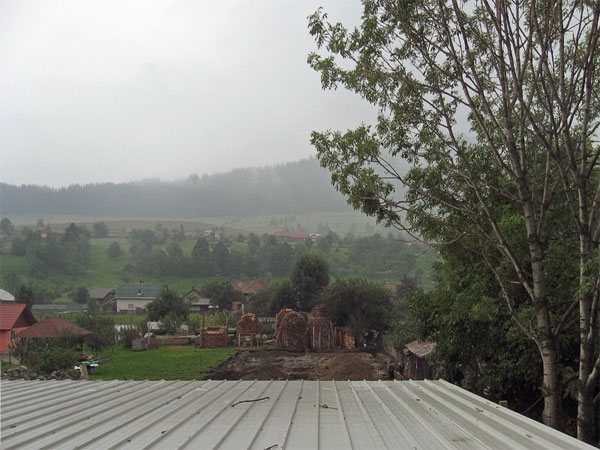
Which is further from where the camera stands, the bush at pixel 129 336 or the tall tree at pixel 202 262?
the tall tree at pixel 202 262

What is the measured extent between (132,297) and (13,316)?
44.9 metres

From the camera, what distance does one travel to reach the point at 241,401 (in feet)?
19.4

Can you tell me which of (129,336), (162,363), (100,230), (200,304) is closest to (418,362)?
(162,363)

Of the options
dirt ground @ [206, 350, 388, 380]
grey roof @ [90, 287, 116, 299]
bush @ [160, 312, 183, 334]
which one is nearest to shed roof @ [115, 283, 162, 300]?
grey roof @ [90, 287, 116, 299]

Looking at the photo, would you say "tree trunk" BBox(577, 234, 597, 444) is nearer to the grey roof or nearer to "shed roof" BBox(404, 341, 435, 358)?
"shed roof" BBox(404, 341, 435, 358)

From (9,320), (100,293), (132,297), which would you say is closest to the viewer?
(9,320)

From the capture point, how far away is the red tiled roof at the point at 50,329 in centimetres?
2578

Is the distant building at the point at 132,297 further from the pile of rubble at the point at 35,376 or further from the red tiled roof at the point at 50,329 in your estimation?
the pile of rubble at the point at 35,376

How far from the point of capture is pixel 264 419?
16.3 ft

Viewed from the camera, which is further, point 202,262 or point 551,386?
point 202,262

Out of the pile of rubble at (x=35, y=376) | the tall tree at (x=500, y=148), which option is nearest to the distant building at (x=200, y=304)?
the pile of rubble at (x=35, y=376)

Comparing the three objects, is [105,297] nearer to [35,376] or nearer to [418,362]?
[418,362]

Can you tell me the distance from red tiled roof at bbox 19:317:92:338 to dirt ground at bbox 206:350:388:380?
7901mm

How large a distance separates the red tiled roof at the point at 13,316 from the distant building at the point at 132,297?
41.2 meters
